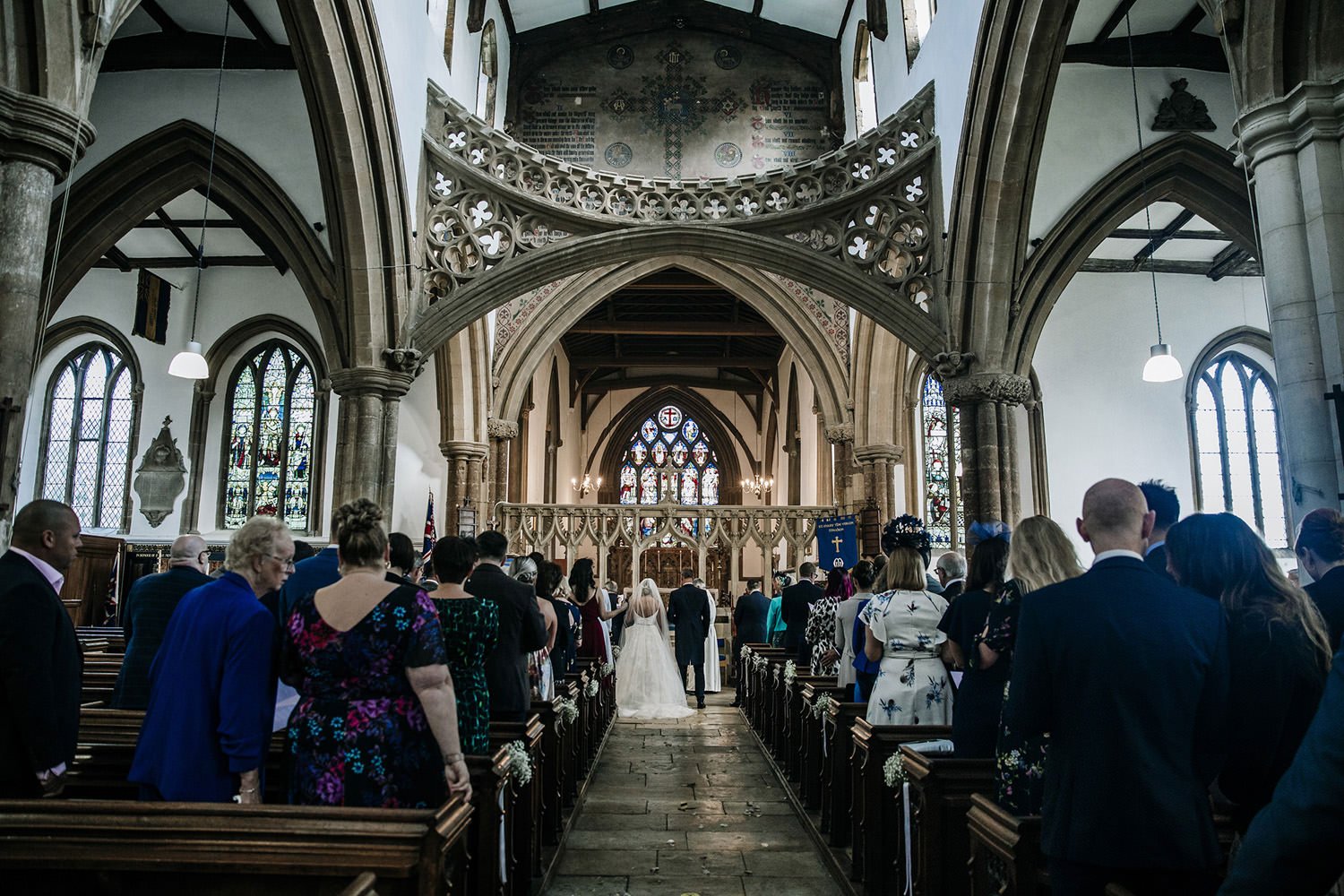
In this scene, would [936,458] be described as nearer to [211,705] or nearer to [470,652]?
[470,652]

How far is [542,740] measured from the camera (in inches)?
185

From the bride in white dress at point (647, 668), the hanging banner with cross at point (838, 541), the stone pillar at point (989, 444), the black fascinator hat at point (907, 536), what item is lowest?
the bride in white dress at point (647, 668)

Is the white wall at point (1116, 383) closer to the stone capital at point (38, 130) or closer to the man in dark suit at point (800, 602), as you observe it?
the man in dark suit at point (800, 602)

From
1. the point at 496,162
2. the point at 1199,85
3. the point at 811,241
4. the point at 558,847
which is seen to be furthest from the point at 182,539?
the point at 1199,85

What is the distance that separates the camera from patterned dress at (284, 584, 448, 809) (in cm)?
252

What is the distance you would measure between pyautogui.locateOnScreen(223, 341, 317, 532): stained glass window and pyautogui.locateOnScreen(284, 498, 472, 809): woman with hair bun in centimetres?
1300

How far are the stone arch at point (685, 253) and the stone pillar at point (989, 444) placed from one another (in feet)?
2.13

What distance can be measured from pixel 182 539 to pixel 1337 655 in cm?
412

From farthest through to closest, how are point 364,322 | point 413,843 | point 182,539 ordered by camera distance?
point 364,322
point 182,539
point 413,843

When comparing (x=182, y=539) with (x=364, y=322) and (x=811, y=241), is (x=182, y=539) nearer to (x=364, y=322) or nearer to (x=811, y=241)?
(x=364, y=322)

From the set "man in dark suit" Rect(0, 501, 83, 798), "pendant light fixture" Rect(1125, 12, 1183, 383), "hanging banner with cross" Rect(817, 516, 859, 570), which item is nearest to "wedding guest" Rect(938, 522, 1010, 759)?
"man in dark suit" Rect(0, 501, 83, 798)

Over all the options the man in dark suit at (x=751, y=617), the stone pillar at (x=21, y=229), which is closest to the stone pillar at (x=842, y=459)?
the man in dark suit at (x=751, y=617)

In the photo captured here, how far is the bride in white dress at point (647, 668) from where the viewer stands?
33.1ft

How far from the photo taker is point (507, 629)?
4250 mm
